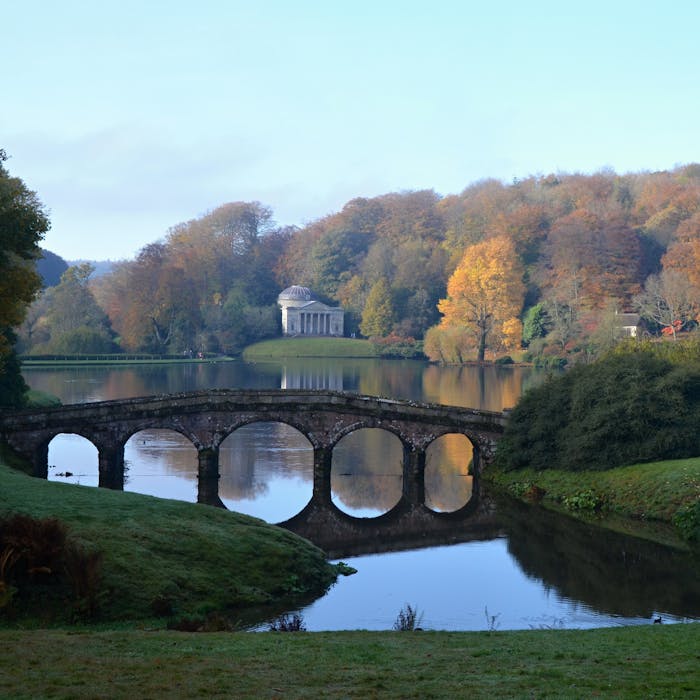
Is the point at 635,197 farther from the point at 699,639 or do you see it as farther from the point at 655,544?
the point at 699,639

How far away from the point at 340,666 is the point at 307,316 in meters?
147

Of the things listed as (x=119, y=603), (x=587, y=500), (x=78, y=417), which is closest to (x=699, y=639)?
(x=119, y=603)

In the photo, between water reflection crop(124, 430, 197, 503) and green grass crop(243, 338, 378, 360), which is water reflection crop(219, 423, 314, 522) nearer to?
water reflection crop(124, 430, 197, 503)

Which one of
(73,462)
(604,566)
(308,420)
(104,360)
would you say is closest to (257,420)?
(308,420)

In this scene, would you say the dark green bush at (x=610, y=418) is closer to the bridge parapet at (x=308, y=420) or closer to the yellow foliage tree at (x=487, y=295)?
the bridge parapet at (x=308, y=420)

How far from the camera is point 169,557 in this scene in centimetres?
2780

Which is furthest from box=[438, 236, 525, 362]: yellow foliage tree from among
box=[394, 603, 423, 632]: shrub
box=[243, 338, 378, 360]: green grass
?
box=[394, 603, 423, 632]: shrub

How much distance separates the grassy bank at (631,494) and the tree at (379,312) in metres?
103

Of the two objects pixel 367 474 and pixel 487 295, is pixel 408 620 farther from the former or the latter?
pixel 487 295

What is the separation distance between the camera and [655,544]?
35688 millimetres

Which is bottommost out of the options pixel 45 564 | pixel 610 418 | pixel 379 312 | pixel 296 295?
pixel 45 564

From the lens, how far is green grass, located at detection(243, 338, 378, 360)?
14662cm

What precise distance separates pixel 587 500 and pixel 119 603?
2305 cm

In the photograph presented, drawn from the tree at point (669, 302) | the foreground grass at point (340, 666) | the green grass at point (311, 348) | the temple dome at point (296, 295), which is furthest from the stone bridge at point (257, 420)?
the temple dome at point (296, 295)
